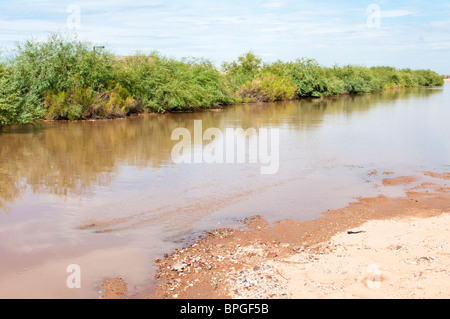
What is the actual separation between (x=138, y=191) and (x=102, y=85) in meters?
18.6

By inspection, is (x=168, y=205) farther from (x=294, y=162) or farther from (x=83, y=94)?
(x=83, y=94)

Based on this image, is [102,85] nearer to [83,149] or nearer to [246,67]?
[83,149]

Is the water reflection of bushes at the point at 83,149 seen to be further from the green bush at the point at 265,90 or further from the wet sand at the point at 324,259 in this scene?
the green bush at the point at 265,90

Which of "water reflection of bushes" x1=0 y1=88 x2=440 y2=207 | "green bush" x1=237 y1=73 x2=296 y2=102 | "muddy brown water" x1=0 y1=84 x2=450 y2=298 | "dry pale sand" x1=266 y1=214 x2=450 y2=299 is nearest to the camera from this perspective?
"dry pale sand" x1=266 y1=214 x2=450 y2=299

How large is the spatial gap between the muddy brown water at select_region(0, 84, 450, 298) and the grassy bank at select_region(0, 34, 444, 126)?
385 cm

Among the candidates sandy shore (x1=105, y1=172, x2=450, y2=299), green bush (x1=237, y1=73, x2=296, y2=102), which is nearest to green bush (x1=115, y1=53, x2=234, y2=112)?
green bush (x1=237, y1=73, x2=296, y2=102)

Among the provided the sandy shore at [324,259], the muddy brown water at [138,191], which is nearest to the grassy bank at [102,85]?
the muddy brown water at [138,191]

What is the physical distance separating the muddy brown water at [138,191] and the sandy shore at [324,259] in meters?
0.62

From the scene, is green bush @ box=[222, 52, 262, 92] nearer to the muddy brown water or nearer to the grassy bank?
the grassy bank

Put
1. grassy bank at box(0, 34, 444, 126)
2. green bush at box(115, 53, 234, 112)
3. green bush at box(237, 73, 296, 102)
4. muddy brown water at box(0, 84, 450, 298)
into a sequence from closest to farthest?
1. muddy brown water at box(0, 84, 450, 298)
2. grassy bank at box(0, 34, 444, 126)
3. green bush at box(115, 53, 234, 112)
4. green bush at box(237, 73, 296, 102)

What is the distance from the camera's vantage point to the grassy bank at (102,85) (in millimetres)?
25891

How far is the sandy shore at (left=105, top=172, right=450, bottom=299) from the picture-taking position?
19.3 feet

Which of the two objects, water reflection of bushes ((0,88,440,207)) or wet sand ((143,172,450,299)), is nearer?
wet sand ((143,172,450,299))

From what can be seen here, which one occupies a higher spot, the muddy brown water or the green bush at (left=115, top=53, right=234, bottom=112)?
the green bush at (left=115, top=53, right=234, bottom=112)
